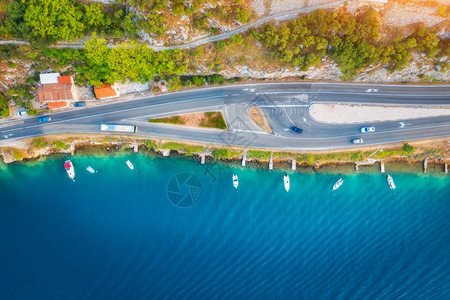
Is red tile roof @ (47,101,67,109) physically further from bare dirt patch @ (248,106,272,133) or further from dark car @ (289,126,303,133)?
dark car @ (289,126,303,133)

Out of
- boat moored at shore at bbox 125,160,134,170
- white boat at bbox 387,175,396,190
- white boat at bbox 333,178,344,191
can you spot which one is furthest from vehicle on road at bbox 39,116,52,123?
white boat at bbox 387,175,396,190

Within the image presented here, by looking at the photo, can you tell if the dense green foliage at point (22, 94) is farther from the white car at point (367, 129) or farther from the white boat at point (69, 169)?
the white car at point (367, 129)

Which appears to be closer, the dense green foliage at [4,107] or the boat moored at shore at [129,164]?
the dense green foliage at [4,107]

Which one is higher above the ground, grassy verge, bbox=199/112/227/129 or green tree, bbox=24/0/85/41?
green tree, bbox=24/0/85/41
